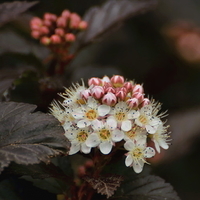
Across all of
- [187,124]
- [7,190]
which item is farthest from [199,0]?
[7,190]

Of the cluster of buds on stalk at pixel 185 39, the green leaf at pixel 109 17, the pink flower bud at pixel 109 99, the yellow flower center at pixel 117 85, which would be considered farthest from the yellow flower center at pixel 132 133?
the cluster of buds on stalk at pixel 185 39

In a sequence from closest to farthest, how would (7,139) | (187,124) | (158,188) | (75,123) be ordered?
1. (7,139)
2. (75,123)
3. (158,188)
4. (187,124)

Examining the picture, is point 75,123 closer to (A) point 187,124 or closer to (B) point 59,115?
(B) point 59,115

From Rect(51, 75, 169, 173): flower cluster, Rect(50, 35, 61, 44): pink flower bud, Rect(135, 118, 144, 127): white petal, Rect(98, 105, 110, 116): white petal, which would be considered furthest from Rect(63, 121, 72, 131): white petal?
Rect(50, 35, 61, 44): pink flower bud

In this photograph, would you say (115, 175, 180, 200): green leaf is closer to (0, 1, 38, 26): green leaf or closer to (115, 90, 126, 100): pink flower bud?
(115, 90, 126, 100): pink flower bud

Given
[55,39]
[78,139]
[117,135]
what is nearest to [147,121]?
[117,135]

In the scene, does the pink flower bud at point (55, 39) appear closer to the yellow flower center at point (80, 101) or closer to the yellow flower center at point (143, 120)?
the yellow flower center at point (80, 101)
